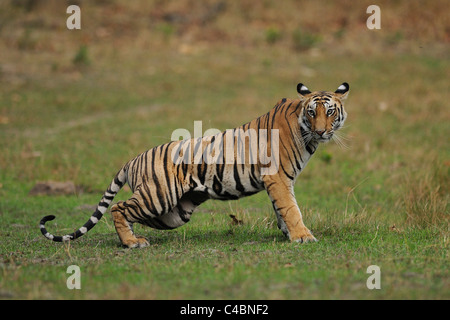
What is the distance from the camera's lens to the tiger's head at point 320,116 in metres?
7.54

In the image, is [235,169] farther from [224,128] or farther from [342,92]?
[224,128]

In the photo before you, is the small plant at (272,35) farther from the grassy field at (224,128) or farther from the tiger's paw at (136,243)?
the tiger's paw at (136,243)

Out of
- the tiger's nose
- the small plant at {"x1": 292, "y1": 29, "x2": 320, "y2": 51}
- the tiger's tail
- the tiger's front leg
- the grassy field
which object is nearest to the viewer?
the grassy field

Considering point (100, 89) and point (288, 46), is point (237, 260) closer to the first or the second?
point (100, 89)

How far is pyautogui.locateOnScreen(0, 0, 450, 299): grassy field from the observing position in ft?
20.3

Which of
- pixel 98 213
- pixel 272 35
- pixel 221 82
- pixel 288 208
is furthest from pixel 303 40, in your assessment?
pixel 98 213

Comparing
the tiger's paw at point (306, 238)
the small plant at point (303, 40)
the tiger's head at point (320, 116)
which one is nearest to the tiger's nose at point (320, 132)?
the tiger's head at point (320, 116)

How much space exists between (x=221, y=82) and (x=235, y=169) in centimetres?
1483

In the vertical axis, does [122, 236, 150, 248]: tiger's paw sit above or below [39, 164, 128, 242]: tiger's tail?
below

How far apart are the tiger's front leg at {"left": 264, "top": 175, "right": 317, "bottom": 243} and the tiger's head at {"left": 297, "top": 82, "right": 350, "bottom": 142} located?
635 mm

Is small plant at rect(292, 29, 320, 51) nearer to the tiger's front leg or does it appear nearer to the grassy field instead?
the grassy field

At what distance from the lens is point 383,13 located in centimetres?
2936

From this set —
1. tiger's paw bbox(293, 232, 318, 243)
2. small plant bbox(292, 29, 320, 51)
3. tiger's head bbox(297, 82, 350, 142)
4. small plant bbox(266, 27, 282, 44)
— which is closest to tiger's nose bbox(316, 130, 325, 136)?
tiger's head bbox(297, 82, 350, 142)
